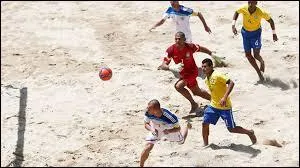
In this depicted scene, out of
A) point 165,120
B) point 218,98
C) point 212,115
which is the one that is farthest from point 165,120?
point 218,98

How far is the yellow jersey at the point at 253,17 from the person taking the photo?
425 inches

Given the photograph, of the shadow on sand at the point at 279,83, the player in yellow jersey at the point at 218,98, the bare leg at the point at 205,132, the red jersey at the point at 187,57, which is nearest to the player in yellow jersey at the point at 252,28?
the shadow on sand at the point at 279,83

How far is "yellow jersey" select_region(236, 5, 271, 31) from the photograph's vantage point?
1079 centimetres

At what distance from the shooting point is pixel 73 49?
14055 millimetres

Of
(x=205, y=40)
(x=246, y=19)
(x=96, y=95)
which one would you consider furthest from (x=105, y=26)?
(x=246, y=19)

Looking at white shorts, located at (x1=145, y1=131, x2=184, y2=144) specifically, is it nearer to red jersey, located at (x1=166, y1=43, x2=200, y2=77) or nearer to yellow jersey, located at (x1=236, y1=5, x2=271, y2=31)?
red jersey, located at (x1=166, y1=43, x2=200, y2=77)

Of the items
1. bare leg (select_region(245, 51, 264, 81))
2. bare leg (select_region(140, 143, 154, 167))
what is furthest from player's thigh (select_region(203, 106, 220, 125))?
bare leg (select_region(245, 51, 264, 81))

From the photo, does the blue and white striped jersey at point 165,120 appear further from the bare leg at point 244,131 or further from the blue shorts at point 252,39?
the blue shorts at point 252,39

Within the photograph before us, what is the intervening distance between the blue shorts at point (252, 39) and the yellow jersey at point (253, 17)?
0.08 meters

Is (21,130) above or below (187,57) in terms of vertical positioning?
below

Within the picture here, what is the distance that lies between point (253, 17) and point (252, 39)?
1.55ft

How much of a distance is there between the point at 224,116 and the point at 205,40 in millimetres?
5971

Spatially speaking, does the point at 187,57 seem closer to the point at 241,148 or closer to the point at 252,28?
the point at 252,28

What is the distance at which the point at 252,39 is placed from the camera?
11102mm
